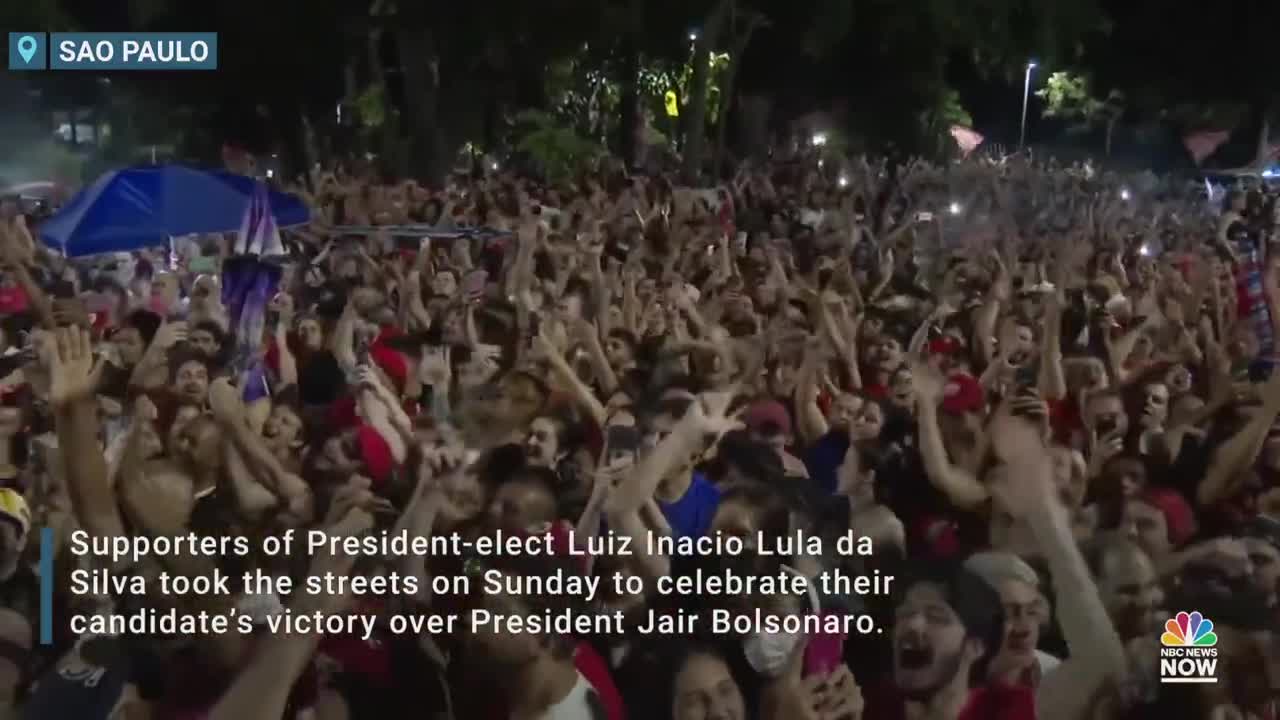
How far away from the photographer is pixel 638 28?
1456cm

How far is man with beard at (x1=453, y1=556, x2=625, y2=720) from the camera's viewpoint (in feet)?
9.86

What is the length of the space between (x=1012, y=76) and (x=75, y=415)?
15531mm

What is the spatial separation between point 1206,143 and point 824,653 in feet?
110

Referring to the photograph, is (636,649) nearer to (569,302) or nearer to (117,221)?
(569,302)

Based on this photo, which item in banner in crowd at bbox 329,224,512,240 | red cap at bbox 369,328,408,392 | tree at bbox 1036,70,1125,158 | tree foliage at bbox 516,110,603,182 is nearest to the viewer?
red cap at bbox 369,328,408,392

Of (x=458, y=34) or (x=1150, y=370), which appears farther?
(x=458, y=34)

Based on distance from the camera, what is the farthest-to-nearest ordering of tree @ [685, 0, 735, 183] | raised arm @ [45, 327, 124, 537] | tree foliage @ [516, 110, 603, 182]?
1. tree @ [685, 0, 735, 183]
2. tree foliage @ [516, 110, 603, 182]
3. raised arm @ [45, 327, 124, 537]

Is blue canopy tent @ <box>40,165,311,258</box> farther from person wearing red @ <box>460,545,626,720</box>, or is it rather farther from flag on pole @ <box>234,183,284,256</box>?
person wearing red @ <box>460,545,626,720</box>

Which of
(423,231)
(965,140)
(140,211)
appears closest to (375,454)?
(140,211)

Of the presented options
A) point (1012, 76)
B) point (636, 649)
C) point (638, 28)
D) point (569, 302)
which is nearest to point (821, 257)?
point (569, 302)

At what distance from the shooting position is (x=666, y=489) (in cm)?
347

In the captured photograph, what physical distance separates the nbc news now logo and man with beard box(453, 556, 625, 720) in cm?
109

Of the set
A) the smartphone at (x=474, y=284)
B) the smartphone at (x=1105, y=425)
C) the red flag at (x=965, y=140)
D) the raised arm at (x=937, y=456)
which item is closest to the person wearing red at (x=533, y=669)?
the raised arm at (x=937, y=456)

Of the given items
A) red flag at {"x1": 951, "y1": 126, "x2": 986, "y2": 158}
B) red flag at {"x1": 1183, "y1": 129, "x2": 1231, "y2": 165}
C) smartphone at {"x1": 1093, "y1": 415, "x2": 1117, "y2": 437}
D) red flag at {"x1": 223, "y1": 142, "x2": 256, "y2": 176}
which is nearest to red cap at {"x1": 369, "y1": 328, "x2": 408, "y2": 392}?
red flag at {"x1": 223, "y1": 142, "x2": 256, "y2": 176}
